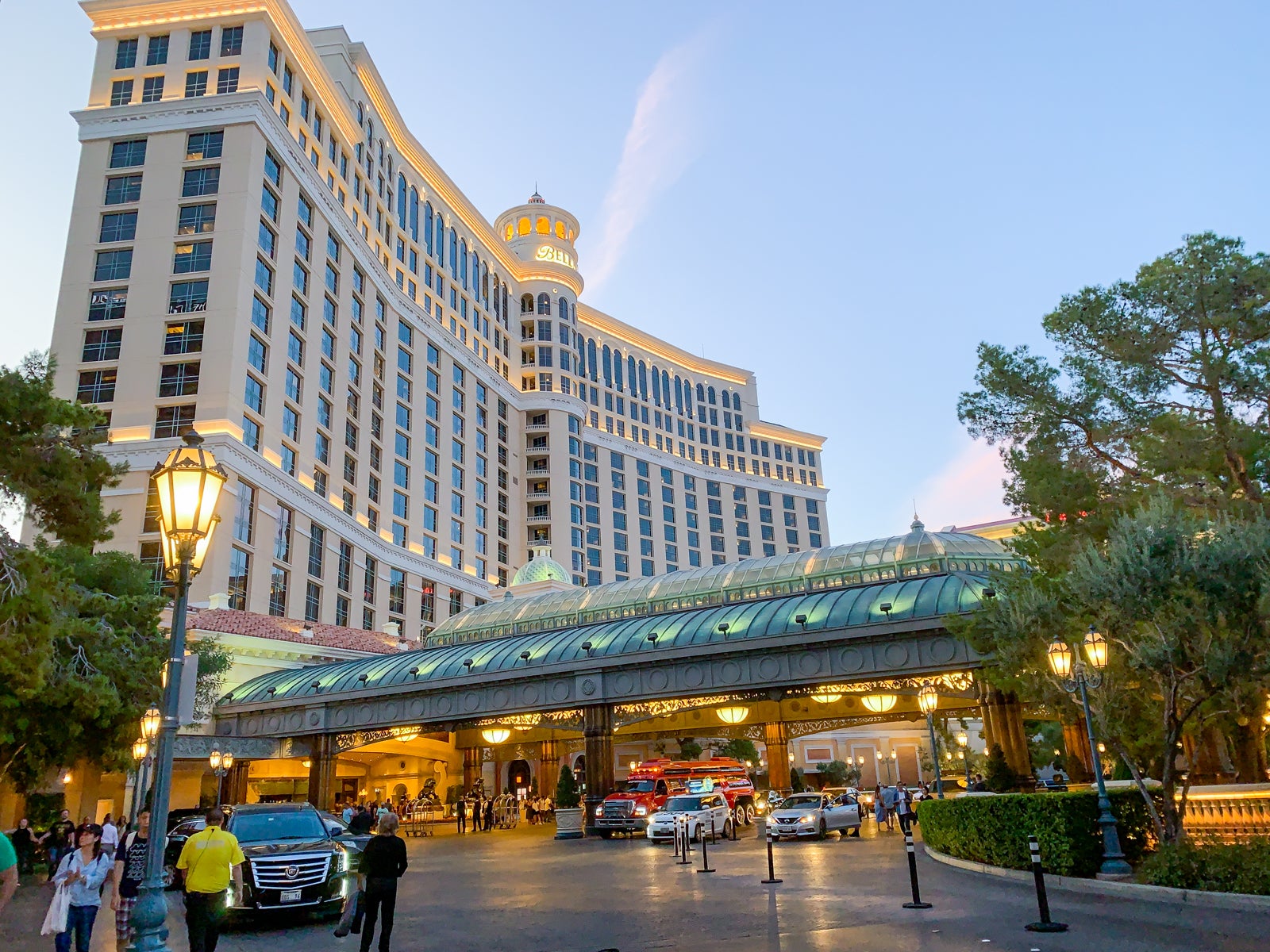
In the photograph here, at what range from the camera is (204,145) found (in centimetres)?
6372

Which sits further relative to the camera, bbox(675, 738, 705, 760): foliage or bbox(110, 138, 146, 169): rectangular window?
bbox(110, 138, 146, 169): rectangular window

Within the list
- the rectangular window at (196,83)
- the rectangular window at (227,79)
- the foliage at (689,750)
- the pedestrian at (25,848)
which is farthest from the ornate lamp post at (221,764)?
the rectangular window at (196,83)

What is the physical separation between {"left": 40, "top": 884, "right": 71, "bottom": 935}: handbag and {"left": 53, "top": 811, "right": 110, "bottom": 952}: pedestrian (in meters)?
0.04

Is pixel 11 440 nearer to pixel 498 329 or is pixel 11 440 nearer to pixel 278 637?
pixel 278 637

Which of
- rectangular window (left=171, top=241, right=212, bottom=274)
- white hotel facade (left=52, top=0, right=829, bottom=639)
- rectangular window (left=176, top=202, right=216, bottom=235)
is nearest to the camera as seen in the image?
white hotel facade (left=52, top=0, right=829, bottom=639)

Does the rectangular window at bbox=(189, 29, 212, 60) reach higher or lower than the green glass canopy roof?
higher

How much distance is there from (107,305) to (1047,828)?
63483mm

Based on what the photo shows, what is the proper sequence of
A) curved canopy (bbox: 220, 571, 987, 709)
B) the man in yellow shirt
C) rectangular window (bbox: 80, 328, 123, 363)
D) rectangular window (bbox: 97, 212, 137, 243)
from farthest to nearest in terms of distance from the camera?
1. rectangular window (bbox: 97, 212, 137, 243)
2. rectangular window (bbox: 80, 328, 123, 363)
3. curved canopy (bbox: 220, 571, 987, 709)
4. the man in yellow shirt

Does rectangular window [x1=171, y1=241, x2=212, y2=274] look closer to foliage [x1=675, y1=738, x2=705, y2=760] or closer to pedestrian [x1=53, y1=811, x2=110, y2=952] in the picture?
foliage [x1=675, y1=738, x2=705, y2=760]

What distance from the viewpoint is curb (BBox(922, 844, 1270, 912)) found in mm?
11539

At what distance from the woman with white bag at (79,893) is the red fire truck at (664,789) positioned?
2132cm

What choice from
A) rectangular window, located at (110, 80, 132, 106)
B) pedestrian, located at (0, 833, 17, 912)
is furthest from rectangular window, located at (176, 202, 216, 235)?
pedestrian, located at (0, 833, 17, 912)

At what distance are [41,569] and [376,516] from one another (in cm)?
6401

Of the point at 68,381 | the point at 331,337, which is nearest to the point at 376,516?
the point at 331,337
